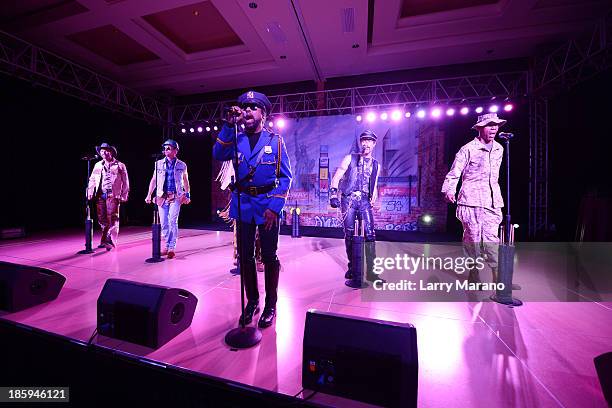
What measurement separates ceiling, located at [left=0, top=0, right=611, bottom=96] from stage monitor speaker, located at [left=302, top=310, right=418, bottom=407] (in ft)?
22.8

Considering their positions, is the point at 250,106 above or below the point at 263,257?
above

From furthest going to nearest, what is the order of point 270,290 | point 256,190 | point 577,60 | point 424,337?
point 577,60, point 270,290, point 256,190, point 424,337

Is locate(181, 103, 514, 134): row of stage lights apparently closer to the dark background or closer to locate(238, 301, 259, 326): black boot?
the dark background

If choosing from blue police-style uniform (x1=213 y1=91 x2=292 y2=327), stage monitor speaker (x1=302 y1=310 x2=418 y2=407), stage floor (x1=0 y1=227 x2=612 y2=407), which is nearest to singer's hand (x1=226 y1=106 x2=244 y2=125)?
blue police-style uniform (x1=213 y1=91 x2=292 y2=327)

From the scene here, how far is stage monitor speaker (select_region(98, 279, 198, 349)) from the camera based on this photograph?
2.02m

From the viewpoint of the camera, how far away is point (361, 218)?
4004 mm

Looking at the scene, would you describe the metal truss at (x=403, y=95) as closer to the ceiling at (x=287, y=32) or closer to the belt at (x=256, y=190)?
the ceiling at (x=287, y=32)

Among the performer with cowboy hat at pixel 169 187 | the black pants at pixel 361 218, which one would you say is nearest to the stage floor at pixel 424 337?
the black pants at pixel 361 218

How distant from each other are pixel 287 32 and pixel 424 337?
7.71 meters

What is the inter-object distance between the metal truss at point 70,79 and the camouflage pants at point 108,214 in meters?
4.35

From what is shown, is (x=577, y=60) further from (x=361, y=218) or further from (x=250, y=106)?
(x=250, y=106)

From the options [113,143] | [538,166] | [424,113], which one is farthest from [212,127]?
[538,166]

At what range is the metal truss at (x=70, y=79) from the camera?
22.6ft

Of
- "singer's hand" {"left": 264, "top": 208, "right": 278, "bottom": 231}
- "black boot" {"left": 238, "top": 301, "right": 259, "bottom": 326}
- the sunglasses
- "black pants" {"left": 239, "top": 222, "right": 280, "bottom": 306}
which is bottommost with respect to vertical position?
"black boot" {"left": 238, "top": 301, "right": 259, "bottom": 326}
